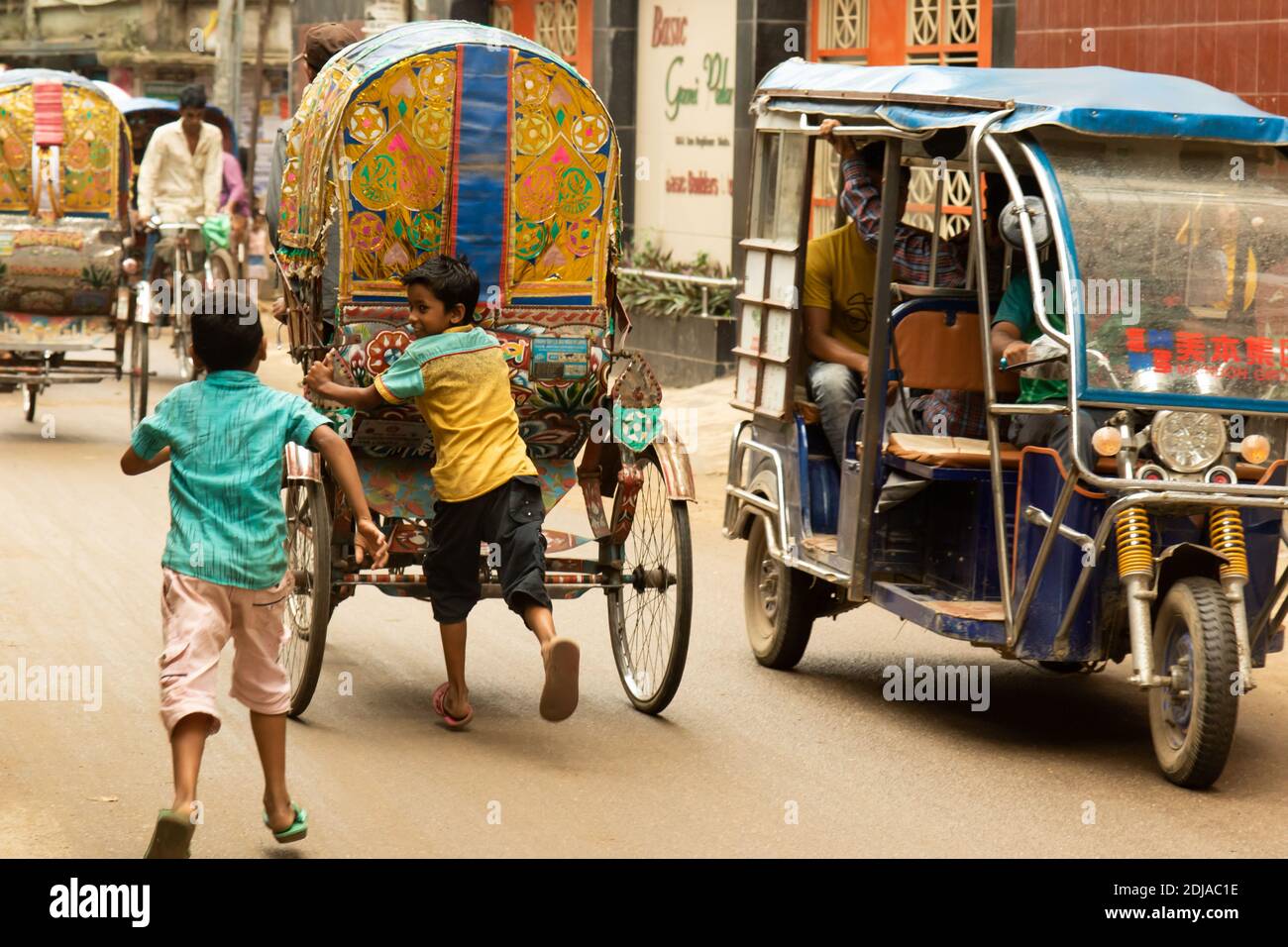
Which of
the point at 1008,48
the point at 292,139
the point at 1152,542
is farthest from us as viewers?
the point at 1008,48

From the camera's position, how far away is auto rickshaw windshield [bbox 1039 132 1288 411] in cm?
655

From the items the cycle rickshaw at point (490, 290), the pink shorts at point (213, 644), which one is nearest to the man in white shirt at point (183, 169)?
the cycle rickshaw at point (490, 290)

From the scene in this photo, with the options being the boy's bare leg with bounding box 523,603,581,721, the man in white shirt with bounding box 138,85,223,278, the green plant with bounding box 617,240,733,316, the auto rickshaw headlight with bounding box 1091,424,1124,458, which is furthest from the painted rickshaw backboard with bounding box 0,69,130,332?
the auto rickshaw headlight with bounding box 1091,424,1124,458

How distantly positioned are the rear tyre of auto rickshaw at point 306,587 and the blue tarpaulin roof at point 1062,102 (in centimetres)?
246

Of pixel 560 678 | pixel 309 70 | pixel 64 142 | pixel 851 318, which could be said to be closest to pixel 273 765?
pixel 560 678

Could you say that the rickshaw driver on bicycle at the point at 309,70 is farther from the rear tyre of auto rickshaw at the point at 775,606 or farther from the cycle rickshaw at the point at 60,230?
the cycle rickshaw at the point at 60,230

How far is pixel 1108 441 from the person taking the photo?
6.43 metres

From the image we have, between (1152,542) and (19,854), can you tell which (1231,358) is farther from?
(19,854)

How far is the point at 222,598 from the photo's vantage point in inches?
214

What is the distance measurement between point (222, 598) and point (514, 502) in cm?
163

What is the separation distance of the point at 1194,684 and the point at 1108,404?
91 centimetres

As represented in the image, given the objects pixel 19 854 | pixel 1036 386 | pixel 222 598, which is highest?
pixel 1036 386

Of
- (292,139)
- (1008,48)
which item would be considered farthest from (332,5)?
(292,139)

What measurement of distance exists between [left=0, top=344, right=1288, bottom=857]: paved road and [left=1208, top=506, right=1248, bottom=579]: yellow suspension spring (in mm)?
700
